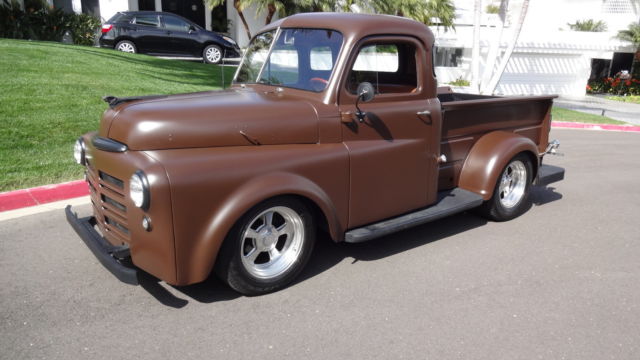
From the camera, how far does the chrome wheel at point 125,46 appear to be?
16.4m

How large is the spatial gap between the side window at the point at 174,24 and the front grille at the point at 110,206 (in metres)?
14.1

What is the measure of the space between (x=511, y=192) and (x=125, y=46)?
46.9ft

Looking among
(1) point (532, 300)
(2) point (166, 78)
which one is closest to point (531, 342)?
(1) point (532, 300)

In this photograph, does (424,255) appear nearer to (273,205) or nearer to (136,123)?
(273,205)

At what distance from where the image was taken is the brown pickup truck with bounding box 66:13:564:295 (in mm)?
3273

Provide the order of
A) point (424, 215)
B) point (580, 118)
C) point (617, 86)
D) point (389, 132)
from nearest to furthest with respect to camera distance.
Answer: point (389, 132) < point (424, 215) < point (580, 118) < point (617, 86)

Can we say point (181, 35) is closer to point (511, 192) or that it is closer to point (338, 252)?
point (511, 192)

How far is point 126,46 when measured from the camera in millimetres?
16516

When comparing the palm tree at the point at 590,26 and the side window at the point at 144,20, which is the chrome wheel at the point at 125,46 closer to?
the side window at the point at 144,20

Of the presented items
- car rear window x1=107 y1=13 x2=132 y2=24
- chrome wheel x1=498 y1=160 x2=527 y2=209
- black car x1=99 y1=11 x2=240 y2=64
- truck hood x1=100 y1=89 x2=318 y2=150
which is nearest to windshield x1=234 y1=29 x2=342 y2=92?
truck hood x1=100 y1=89 x2=318 y2=150

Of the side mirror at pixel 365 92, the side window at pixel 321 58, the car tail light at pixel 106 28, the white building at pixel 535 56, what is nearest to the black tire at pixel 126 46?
the car tail light at pixel 106 28

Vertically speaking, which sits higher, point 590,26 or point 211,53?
point 590,26

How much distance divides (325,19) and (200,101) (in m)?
1.31

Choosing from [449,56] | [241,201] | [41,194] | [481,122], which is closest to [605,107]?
[449,56]
